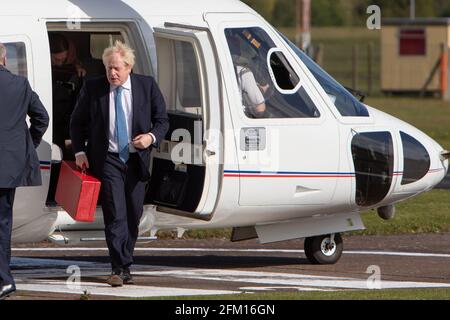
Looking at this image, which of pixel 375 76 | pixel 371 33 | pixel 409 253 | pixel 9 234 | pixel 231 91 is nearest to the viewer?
pixel 9 234

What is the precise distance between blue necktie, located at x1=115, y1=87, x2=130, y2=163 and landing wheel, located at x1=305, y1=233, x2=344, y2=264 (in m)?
2.60

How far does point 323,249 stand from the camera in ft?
42.4

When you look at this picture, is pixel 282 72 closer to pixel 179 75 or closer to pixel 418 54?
pixel 179 75

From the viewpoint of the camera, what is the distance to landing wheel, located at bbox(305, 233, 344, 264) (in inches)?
508

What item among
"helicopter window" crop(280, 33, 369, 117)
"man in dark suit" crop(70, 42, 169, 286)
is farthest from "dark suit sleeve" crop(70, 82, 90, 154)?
"helicopter window" crop(280, 33, 369, 117)

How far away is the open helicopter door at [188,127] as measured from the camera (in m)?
11.5

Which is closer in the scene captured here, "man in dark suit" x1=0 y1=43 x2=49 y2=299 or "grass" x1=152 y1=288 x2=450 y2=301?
"man in dark suit" x1=0 y1=43 x2=49 y2=299

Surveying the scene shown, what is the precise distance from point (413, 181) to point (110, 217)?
3.19 m

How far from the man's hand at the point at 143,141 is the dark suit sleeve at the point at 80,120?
18.2 inches

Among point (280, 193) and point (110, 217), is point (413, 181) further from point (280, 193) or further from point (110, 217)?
point (110, 217)

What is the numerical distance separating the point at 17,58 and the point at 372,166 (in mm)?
3431

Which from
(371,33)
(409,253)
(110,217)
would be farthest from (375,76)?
(110,217)

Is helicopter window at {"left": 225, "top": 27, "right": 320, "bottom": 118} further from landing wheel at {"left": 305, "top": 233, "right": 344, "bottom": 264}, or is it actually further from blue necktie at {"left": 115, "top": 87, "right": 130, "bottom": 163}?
landing wheel at {"left": 305, "top": 233, "right": 344, "bottom": 264}

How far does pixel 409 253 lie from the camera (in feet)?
45.4
